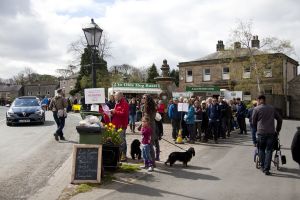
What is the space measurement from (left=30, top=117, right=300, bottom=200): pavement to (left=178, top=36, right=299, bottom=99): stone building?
35678mm

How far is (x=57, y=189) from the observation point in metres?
7.97

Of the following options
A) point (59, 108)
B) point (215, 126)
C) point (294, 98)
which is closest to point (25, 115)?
point (59, 108)

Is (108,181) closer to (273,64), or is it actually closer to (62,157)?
(62,157)

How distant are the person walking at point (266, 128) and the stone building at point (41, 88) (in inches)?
5247

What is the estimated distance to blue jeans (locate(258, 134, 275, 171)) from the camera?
31.7 ft

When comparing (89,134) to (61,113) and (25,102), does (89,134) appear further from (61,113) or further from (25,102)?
(25,102)

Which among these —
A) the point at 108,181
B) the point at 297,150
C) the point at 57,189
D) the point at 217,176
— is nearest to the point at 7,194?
the point at 57,189

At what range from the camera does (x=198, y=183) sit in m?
8.70

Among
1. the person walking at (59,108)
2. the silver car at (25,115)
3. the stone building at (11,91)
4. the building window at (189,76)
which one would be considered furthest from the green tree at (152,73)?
the stone building at (11,91)

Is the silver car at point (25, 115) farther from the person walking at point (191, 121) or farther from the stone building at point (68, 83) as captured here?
the stone building at point (68, 83)

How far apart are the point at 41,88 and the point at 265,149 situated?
134579 mm

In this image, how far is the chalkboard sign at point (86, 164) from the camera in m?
8.41

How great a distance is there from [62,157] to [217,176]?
4732 mm

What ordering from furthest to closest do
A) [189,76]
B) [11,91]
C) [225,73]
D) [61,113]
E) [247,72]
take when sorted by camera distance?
[11,91], [189,76], [225,73], [247,72], [61,113]
